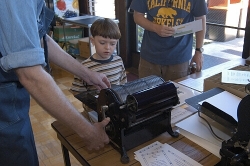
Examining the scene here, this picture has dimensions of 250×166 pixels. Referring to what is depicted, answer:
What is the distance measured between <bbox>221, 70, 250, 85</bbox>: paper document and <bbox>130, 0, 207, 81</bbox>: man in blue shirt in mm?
440

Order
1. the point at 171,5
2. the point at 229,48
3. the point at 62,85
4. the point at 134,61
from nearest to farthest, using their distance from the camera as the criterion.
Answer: the point at 171,5
the point at 229,48
the point at 62,85
the point at 134,61

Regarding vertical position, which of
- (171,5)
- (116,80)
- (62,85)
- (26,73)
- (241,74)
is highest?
(171,5)

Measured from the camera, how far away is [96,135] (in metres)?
0.94

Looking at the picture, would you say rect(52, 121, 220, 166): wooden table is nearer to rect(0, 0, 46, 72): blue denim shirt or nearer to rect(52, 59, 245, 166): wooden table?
rect(52, 59, 245, 166): wooden table

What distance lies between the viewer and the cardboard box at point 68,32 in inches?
161

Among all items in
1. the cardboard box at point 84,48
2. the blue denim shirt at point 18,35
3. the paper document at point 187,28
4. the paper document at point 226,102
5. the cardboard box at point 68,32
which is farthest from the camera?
the cardboard box at point 68,32

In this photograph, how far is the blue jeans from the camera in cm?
90

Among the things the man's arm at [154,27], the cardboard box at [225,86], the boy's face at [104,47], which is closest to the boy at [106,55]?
the boy's face at [104,47]

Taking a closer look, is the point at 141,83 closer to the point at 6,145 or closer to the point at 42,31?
the point at 42,31

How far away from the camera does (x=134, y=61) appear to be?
3807mm

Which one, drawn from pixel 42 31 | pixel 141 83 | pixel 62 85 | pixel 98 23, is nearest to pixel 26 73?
pixel 42 31

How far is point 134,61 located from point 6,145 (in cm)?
297

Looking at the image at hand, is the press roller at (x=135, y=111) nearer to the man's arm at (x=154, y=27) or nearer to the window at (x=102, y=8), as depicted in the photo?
the man's arm at (x=154, y=27)

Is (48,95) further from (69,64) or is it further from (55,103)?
(69,64)
